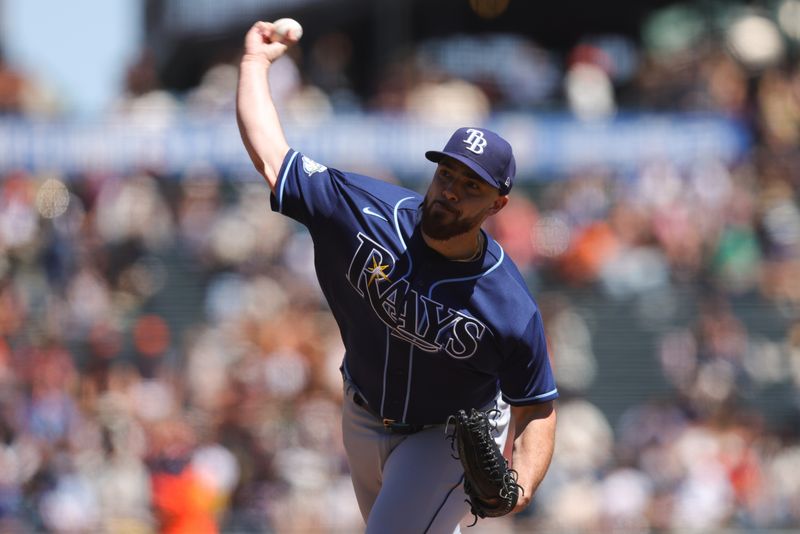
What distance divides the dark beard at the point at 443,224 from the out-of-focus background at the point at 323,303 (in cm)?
591

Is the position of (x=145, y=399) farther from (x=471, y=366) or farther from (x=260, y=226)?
(x=471, y=366)

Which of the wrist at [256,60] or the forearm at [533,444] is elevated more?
the wrist at [256,60]

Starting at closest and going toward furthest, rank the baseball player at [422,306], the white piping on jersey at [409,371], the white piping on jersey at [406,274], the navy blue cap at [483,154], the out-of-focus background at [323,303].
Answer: the navy blue cap at [483,154]
the baseball player at [422,306]
the white piping on jersey at [406,274]
the white piping on jersey at [409,371]
the out-of-focus background at [323,303]

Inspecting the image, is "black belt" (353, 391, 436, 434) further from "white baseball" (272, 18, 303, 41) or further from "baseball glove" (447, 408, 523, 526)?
"white baseball" (272, 18, 303, 41)

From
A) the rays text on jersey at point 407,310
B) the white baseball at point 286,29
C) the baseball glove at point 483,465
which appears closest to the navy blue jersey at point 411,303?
the rays text on jersey at point 407,310

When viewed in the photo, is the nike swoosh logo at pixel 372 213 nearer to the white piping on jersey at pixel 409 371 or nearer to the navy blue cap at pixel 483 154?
the navy blue cap at pixel 483 154

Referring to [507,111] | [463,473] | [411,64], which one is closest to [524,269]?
[507,111]

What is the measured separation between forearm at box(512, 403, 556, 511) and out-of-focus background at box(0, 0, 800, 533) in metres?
5.64

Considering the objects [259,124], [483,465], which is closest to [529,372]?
[483,465]

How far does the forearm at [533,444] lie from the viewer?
4.89 metres

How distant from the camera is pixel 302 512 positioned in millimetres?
10609

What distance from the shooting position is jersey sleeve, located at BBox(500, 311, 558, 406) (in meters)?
4.86

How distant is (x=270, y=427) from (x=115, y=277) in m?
2.26

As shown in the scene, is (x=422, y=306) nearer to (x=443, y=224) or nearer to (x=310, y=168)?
(x=443, y=224)
